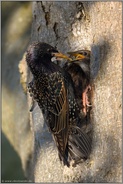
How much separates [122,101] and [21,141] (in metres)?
2.30

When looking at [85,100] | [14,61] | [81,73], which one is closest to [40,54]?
[81,73]

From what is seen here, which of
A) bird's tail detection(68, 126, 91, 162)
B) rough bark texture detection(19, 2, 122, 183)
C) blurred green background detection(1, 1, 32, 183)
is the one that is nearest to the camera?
rough bark texture detection(19, 2, 122, 183)

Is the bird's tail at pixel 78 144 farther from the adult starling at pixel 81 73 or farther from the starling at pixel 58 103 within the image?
the adult starling at pixel 81 73

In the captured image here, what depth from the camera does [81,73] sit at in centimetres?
445

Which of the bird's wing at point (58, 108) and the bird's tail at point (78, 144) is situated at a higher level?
the bird's wing at point (58, 108)

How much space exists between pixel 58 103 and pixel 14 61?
5.77ft

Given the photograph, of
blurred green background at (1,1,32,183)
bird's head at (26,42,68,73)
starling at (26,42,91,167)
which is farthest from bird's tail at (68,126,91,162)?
blurred green background at (1,1,32,183)

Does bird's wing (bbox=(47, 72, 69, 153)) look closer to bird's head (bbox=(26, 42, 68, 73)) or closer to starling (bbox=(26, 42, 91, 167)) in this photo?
starling (bbox=(26, 42, 91, 167))

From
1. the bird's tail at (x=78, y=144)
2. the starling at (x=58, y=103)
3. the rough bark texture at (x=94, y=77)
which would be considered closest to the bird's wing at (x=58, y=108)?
the starling at (x=58, y=103)

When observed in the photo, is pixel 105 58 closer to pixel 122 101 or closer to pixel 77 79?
pixel 122 101

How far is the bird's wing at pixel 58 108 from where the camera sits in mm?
4238

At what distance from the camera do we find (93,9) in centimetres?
411

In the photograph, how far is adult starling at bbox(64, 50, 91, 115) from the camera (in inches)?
169

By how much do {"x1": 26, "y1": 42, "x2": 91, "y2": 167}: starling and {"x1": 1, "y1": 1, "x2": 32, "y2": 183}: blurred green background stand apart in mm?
1446
